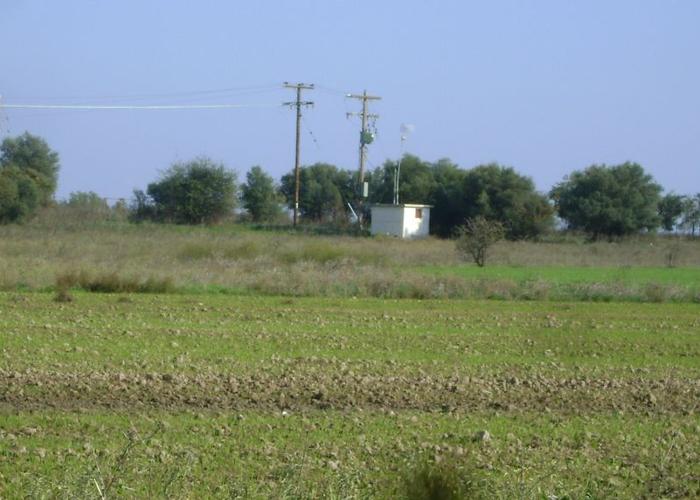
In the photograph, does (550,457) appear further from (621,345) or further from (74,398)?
(621,345)

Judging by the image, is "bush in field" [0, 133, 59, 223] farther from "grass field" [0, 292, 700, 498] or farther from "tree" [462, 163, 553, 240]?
"grass field" [0, 292, 700, 498]

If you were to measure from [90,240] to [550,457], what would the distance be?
44.3m

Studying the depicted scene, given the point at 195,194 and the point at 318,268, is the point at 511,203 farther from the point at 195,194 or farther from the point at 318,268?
the point at 318,268

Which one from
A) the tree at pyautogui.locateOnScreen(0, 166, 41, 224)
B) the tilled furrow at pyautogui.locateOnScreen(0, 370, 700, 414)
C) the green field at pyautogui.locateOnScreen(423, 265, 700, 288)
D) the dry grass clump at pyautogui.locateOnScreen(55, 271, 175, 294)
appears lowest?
the tilled furrow at pyautogui.locateOnScreen(0, 370, 700, 414)

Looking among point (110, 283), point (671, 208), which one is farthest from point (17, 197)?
point (671, 208)

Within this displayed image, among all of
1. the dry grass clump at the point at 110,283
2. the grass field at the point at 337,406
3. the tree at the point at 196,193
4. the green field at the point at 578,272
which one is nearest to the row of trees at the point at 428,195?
the tree at the point at 196,193

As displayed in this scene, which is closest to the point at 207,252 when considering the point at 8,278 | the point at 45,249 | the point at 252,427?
the point at 45,249

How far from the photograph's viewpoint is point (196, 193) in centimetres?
7794

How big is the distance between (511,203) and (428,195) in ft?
27.5

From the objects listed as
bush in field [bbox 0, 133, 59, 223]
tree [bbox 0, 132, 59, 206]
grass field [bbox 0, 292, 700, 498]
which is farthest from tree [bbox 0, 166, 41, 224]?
grass field [bbox 0, 292, 700, 498]

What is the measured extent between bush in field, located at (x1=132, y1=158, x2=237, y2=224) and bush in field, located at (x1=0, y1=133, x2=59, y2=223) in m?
7.66

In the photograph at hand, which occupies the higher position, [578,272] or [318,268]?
[318,268]

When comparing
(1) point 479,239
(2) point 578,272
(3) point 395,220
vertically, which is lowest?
(2) point 578,272

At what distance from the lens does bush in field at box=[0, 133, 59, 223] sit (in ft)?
221
